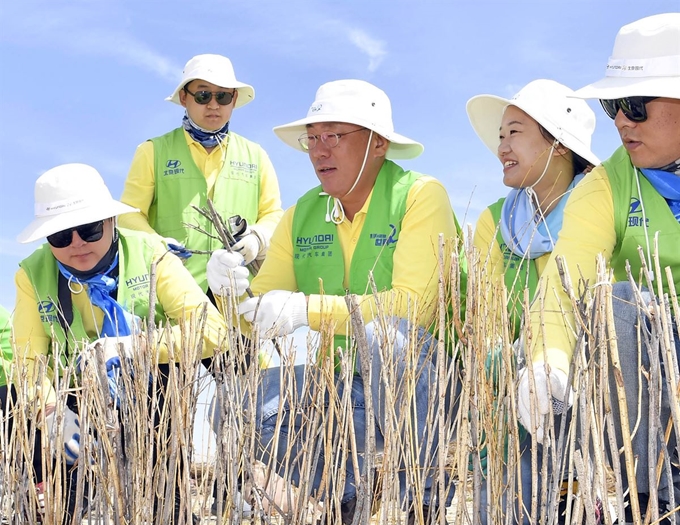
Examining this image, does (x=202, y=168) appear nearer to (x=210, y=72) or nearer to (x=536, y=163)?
(x=210, y=72)

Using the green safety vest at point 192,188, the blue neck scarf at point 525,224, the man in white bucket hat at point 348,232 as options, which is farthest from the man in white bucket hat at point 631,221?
the green safety vest at point 192,188

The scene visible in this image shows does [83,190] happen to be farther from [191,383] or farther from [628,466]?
[628,466]

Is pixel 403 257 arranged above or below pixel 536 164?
below

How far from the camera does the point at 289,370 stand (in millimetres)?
2348

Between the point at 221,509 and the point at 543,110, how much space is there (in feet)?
5.44

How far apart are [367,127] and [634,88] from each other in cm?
98

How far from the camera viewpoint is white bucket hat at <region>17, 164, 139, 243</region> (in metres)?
3.04

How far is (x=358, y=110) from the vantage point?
305cm

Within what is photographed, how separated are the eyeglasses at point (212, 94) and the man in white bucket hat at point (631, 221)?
2097mm

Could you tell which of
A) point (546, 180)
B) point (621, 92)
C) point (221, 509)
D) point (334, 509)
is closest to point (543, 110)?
point (546, 180)

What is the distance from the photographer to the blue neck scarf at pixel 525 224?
9.15 ft

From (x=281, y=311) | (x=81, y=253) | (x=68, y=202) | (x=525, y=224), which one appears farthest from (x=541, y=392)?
(x=68, y=202)

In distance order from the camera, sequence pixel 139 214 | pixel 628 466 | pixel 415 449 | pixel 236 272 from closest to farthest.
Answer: pixel 628 466, pixel 415 449, pixel 236 272, pixel 139 214

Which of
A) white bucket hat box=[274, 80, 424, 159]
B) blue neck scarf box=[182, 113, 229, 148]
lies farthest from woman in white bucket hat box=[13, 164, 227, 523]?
blue neck scarf box=[182, 113, 229, 148]
